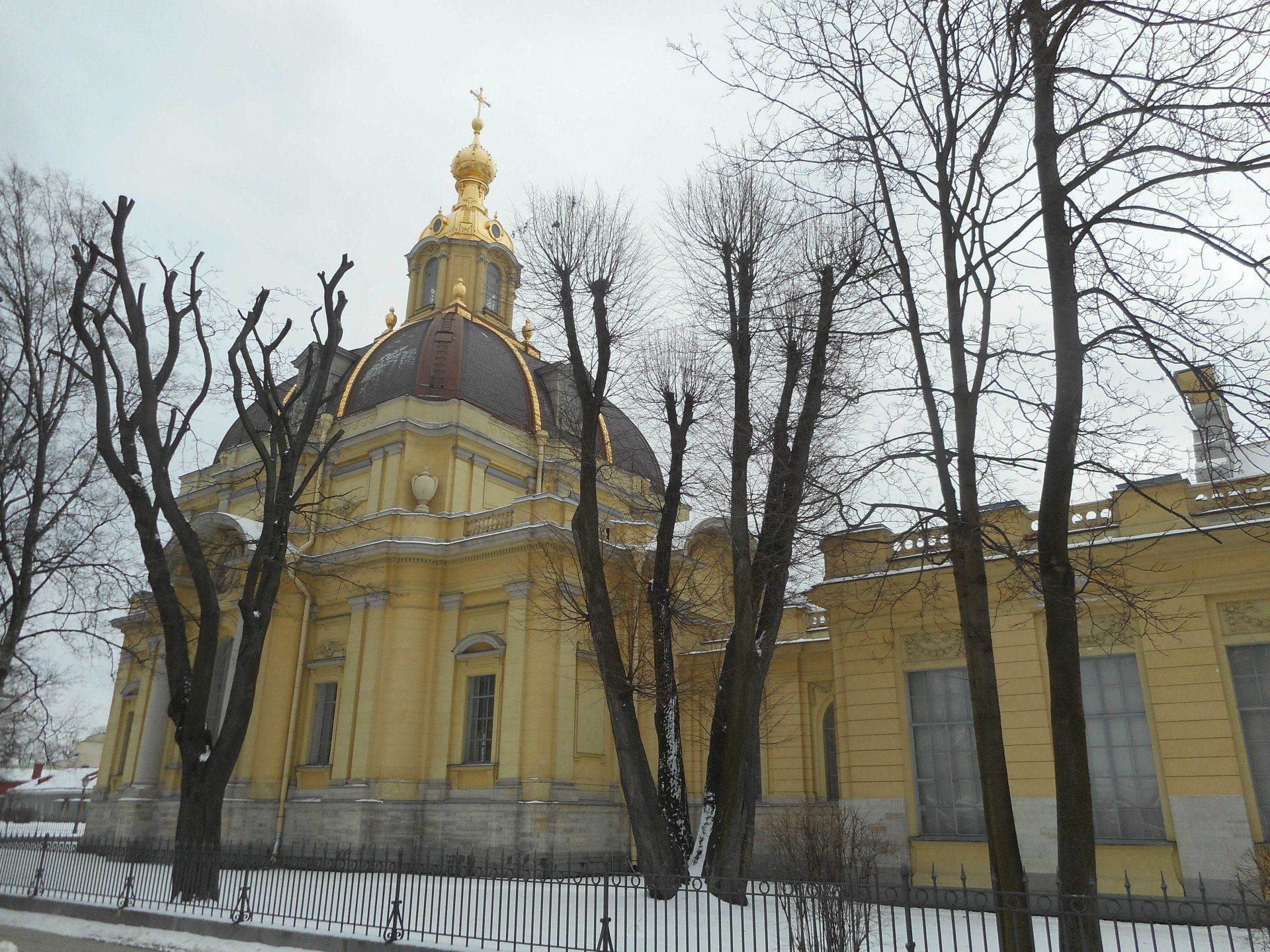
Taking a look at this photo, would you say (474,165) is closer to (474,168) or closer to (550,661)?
(474,168)

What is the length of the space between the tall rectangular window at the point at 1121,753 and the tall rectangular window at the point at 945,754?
167 centimetres

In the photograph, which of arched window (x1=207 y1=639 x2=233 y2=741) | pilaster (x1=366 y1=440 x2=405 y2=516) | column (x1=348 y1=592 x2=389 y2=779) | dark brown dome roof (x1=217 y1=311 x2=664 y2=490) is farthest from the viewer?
dark brown dome roof (x1=217 y1=311 x2=664 y2=490)

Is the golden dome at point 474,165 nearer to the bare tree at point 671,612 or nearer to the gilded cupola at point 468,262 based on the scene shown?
the gilded cupola at point 468,262

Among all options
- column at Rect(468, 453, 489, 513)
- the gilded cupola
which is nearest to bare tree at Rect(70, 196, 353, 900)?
column at Rect(468, 453, 489, 513)

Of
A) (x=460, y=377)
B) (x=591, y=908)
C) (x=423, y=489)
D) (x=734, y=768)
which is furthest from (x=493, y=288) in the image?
(x=591, y=908)

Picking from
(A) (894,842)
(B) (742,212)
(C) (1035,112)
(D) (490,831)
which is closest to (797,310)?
(B) (742,212)

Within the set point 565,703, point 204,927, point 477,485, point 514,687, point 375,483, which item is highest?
point 477,485

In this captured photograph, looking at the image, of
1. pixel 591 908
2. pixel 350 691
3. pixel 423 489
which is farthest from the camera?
pixel 423 489

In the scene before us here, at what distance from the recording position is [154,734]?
25047 mm

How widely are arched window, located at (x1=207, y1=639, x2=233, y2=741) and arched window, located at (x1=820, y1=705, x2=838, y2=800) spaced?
15.0 m

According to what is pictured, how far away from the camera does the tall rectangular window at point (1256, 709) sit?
1224cm

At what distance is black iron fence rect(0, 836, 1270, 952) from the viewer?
7.03 metres

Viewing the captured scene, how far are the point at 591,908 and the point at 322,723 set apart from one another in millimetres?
13339

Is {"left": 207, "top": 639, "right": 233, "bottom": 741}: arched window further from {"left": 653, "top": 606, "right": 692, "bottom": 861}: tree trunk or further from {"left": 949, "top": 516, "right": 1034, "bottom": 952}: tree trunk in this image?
{"left": 949, "top": 516, "right": 1034, "bottom": 952}: tree trunk
